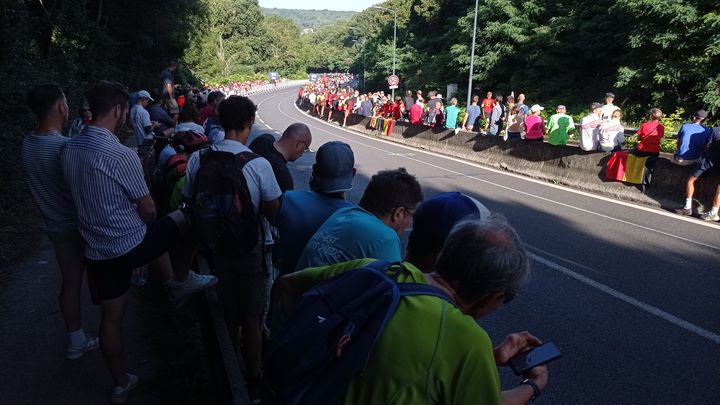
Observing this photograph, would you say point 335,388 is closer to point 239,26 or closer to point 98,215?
point 98,215

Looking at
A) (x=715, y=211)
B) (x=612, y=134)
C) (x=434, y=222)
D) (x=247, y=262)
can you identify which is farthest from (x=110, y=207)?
(x=612, y=134)

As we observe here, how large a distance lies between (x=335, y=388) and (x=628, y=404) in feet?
10.1

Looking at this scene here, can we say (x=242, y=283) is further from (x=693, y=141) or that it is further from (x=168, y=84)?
(x=693, y=141)

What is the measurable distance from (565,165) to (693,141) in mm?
3435

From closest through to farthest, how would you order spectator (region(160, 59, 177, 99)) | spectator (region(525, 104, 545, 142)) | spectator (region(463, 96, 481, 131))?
1. spectator (region(160, 59, 177, 99))
2. spectator (region(525, 104, 545, 142))
3. spectator (region(463, 96, 481, 131))

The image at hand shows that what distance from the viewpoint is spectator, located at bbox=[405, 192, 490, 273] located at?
7.27 ft

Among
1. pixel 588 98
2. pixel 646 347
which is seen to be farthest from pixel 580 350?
pixel 588 98

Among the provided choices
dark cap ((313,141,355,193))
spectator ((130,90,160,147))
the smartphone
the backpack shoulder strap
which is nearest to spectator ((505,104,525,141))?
spectator ((130,90,160,147))

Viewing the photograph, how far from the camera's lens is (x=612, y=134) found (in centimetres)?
1207

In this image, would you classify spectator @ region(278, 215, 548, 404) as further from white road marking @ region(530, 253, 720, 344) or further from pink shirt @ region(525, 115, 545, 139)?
pink shirt @ region(525, 115, 545, 139)

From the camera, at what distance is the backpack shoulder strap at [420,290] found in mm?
1437

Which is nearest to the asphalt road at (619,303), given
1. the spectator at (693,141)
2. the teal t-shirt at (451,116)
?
the spectator at (693,141)

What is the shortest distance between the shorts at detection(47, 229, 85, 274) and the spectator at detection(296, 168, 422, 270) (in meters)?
1.94

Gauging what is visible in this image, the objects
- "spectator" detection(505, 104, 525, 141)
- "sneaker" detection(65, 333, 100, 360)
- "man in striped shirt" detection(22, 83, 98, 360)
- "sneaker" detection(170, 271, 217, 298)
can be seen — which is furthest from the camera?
"spectator" detection(505, 104, 525, 141)
